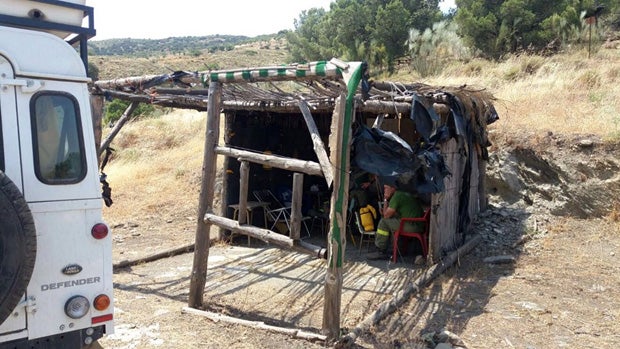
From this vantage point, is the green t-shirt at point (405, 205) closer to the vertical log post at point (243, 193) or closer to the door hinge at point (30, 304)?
the vertical log post at point (243, 193)

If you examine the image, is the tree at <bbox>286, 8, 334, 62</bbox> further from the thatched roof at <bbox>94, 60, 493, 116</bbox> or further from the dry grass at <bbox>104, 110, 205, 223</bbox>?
the thatched roof at <bbox>94, 60, 493, 116</bbox>

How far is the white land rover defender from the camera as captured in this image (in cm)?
302

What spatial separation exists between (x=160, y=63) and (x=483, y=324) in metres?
40.3

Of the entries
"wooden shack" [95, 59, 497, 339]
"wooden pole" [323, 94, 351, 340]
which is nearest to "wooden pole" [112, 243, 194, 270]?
"wooden shack" [95, 59, 497, 339]

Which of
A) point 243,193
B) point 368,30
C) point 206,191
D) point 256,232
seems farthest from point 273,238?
point 368,30

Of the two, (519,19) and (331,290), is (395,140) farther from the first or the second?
(519,19)

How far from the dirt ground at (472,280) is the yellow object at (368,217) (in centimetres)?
51

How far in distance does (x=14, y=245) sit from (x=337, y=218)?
8.84 feet

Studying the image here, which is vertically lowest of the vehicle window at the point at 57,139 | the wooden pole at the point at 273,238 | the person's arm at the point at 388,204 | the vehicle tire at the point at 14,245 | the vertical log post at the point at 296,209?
the person's arm at the point at 388,204

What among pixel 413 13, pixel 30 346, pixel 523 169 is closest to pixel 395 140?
pixel 30 346

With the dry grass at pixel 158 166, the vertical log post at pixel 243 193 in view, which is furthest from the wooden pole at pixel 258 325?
the dry grass at pixel 158 166

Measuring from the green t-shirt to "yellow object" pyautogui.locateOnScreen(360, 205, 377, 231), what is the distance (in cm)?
79

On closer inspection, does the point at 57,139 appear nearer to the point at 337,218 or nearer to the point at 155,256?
the point at 337,218

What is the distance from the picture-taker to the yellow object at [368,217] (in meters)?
8.43
